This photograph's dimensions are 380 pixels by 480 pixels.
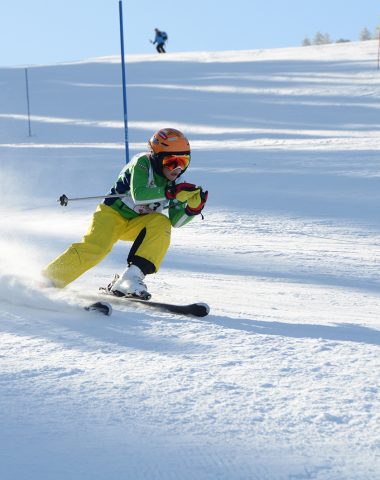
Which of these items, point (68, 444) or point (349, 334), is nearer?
point (68, 444)

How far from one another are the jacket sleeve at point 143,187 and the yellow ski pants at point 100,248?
154 mm

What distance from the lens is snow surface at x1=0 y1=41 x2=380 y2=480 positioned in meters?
2.44

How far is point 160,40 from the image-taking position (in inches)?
1422

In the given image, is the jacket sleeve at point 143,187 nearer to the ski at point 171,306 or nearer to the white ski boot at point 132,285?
the white ski boot at point 132,285

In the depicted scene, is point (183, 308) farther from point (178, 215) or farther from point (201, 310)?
point (178, 215)

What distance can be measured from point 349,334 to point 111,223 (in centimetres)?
182

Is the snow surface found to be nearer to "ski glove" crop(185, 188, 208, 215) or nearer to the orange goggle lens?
"ski glove" crop(185, 188, 208, 215)

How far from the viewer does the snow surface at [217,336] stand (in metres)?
2.44

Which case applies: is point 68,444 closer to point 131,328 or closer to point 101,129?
point 131,328

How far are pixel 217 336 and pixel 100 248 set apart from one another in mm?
1323

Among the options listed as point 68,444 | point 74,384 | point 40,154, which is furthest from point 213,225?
point 40,154

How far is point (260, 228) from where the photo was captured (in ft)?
26.4

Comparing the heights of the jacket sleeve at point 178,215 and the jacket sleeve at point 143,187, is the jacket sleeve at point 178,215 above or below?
below

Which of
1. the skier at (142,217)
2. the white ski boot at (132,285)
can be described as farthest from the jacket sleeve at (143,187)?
the white ski boot at (132,285)
